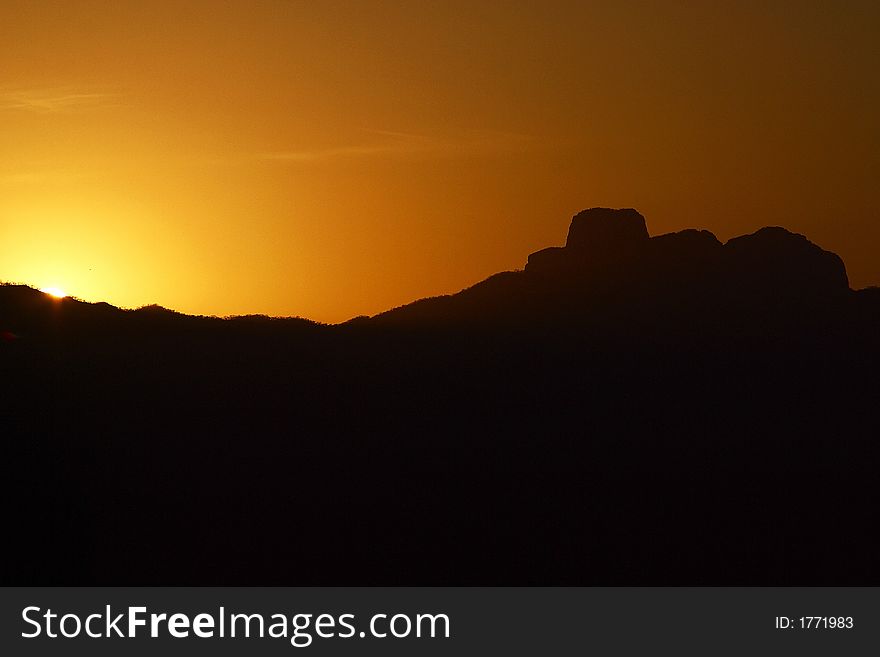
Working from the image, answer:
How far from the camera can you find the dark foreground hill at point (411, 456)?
83.6 m

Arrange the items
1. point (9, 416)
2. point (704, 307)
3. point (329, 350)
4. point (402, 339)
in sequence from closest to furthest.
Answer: point (9, 416) < point (329, 350) < point (402, 339) < point (704, 307)

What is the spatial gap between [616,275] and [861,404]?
39391 millimetres

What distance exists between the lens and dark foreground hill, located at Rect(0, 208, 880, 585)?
8356cm

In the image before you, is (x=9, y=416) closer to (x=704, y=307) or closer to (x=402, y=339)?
(x=402, y=339)

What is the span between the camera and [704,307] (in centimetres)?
16512

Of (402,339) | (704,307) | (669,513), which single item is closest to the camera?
(669,513)

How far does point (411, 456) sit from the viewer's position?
9788 centimetres

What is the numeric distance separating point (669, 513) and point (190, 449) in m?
34.4
